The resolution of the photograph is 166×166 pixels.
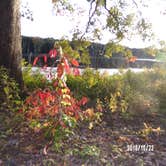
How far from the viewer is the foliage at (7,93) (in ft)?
16.0

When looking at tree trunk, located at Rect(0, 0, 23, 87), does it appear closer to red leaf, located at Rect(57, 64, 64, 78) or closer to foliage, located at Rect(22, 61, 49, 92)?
foliage, located at Rect(22, 61, 49, 92)

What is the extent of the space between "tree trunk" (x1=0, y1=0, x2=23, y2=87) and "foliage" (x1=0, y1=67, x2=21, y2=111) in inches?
8.1


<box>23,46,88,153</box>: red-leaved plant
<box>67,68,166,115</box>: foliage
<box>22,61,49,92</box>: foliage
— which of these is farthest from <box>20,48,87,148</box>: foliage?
<box>22,61,49,92</box>: foliage

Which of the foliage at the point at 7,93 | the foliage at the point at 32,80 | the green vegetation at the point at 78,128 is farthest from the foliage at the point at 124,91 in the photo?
the foliage at the point at 7,93

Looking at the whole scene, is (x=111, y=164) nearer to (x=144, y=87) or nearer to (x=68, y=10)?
(x=144, y=87)

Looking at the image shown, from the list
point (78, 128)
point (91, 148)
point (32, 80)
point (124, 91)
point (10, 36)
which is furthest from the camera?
point (32, 80)

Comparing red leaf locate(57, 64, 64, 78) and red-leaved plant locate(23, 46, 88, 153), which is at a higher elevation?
red leaf locate(57, 64, 64, 78)

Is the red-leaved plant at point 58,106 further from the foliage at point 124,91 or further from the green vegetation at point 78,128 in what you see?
the foliage at point 124,91

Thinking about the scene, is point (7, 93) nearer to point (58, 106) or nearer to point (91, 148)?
point (58, 106)

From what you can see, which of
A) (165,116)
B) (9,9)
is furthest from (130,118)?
(9,9)

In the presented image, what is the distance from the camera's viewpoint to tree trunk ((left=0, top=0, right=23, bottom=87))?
555 cm

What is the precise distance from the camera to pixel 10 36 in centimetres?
559

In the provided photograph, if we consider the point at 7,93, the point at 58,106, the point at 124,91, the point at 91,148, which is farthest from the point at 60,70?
the point at 124,91

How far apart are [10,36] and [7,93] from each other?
1211 mm
